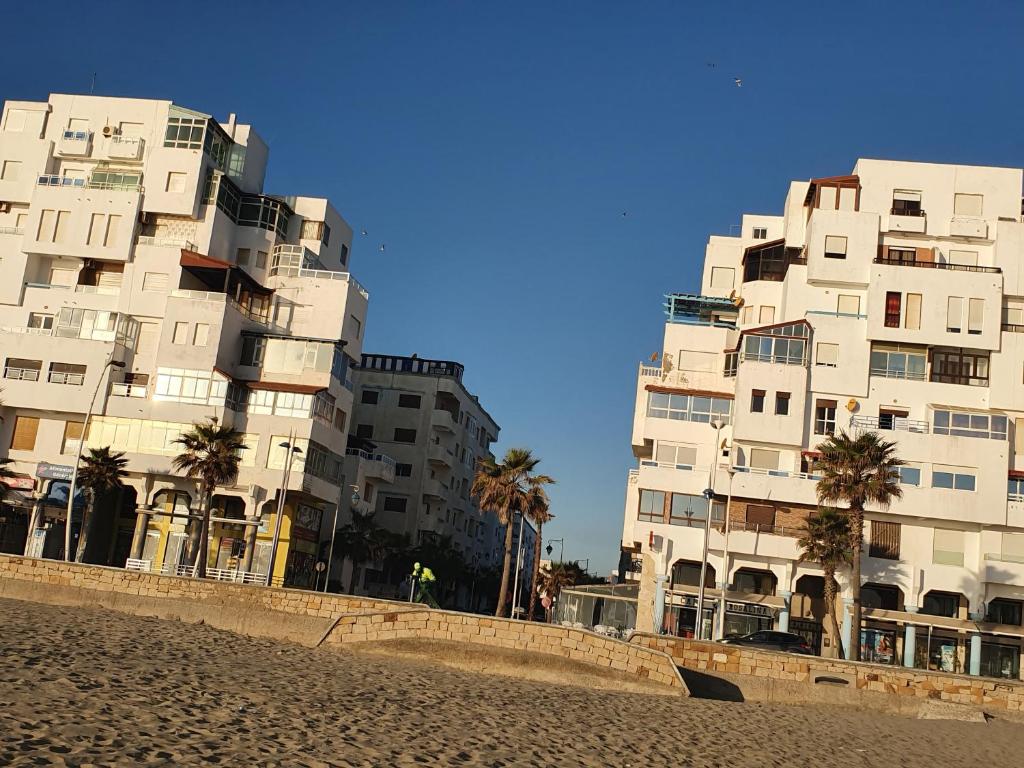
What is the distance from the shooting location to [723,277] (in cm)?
7200

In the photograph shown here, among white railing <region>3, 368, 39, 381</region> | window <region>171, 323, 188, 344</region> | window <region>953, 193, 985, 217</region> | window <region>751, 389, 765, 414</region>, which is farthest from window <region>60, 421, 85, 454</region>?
window <region>953, 193, 985, 217</region>

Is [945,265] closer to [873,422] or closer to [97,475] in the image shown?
[873,422]

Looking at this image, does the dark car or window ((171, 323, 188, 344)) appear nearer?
the dark car

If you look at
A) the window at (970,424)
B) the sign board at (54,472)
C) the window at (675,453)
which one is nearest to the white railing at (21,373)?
the sign board at (54,472)

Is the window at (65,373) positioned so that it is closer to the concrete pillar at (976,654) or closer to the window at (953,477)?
the window at (953,477)

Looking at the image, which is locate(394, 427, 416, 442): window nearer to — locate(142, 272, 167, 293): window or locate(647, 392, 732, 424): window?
locate(142, 272, 167, 293): window

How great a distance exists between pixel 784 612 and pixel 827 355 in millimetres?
14611

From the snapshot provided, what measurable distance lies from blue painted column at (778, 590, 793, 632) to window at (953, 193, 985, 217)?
971 inches

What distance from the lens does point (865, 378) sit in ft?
199

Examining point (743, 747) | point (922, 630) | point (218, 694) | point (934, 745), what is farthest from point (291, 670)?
point (922, 630)

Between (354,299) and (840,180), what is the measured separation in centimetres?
3105

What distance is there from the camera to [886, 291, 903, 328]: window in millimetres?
60812

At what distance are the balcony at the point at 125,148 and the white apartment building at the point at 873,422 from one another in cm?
3516

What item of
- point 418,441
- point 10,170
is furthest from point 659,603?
point 10,170
